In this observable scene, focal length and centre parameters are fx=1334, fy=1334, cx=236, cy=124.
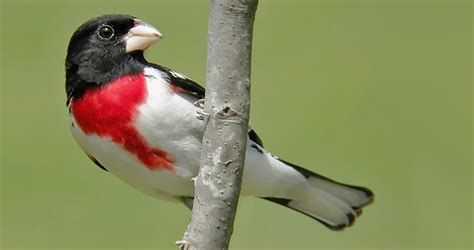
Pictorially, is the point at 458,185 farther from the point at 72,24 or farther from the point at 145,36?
the point at 145,36

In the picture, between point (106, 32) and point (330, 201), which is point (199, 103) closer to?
point (106, 32)

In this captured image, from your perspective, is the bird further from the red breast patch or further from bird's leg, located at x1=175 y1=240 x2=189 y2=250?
bird's leg, located at x1=175 y1=240 x2=189 y2=250

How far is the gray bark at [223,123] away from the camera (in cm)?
273

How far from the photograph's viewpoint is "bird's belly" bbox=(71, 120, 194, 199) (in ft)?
11.4

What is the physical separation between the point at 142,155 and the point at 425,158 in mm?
2472

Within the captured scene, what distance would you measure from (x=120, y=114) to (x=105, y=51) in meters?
0.22

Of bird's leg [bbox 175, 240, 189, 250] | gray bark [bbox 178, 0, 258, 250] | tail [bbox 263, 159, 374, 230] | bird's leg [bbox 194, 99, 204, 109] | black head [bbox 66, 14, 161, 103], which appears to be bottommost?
bird's leg [bbox 175, 240, 189, 250]

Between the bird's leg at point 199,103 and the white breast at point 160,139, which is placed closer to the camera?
the bird's leg at point 199,103

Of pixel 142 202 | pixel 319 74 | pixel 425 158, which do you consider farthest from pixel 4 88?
pixel 425 158

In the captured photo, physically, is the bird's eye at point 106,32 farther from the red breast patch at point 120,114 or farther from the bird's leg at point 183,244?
the bird's leg at point 183,244

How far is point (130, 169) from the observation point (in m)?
3.50

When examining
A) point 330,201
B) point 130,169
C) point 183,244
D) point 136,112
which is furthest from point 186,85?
point 330,201

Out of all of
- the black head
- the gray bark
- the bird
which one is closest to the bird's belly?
the bird

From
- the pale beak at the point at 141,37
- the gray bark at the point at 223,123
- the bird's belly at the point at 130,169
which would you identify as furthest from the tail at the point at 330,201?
the gray bark at the point at 223,123
